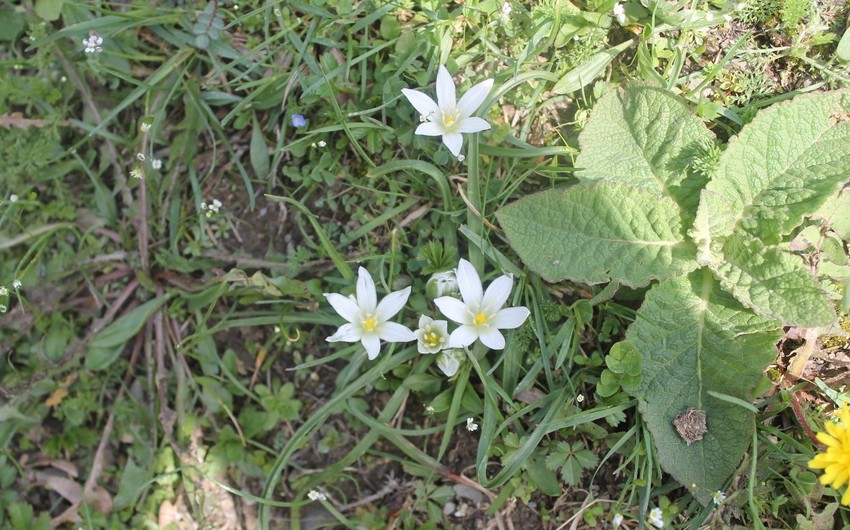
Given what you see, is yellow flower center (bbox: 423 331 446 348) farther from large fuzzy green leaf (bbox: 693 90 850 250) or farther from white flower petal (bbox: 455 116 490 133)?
large fuzzy green leaf (bbox: 693 90 850 250)

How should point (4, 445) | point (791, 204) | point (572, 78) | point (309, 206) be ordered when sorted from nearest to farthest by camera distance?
point (791, 204) → point (572, 78) → point (309, 206) → point (4, 445)

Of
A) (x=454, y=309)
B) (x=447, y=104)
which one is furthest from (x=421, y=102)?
(x=454, y=309)

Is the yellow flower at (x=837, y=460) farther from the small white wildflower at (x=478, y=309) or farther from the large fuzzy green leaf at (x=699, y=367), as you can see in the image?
the small white wildflower at (x=478, y=309)

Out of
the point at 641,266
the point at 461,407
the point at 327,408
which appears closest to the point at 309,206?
the point at 327,408

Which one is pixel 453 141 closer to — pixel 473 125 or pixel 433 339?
pixel 473 125

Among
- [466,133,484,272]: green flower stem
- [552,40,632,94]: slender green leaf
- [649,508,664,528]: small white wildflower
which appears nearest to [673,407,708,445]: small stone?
[649,508,664,528]: small white wildflower

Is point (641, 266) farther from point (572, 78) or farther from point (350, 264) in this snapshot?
point (350, 264)
